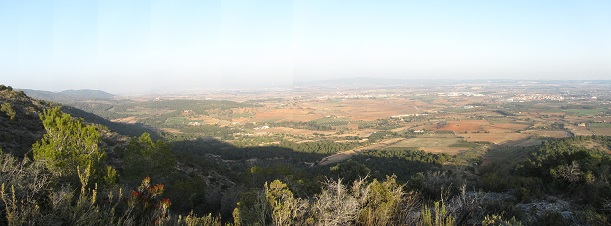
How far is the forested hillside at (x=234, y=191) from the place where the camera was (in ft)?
17.9

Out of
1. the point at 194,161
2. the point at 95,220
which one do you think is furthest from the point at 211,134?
the point at 95,220

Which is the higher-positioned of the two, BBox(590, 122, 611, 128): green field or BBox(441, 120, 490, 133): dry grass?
BBox(590, 122, 611, 128): green field

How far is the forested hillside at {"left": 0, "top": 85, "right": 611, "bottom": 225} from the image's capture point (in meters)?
5.46

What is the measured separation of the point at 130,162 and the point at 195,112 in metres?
90.2

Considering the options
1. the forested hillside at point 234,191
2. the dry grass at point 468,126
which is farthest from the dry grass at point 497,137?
the forested hillside at point 234,191

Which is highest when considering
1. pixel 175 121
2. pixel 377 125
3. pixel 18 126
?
pixel 18 126

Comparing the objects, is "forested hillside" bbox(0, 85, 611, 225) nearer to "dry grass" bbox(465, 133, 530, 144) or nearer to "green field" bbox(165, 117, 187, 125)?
"dry grass" bbox(465, 133, 530, 144)

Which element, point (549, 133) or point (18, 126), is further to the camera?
point (549, 133)

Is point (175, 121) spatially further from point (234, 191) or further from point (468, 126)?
point (234, 191)

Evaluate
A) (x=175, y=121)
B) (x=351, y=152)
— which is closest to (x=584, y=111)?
(x=351, y=152)

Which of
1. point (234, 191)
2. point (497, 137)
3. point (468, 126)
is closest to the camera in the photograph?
point (234, 191)

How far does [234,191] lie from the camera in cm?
1436

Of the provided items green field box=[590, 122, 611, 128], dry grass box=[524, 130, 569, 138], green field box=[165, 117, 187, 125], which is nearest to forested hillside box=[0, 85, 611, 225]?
dry grass box=[524, 130, 569, 138]

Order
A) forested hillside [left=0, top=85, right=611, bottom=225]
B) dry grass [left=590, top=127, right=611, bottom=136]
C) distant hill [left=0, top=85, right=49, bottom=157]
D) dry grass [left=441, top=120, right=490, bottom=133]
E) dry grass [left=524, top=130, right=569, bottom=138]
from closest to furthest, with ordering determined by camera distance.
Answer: forested hillside [left=0, top=85, right=611, bottom=225] < distant hill [left=0, top=85, right=49, bottom=157] < dry grass [left=590, top=127, right=611, bottom=136] < dry grass [left=524, top=130, right=569, bottom=138] < dry grass [left=441, top=120, right=490, bottom=133]
